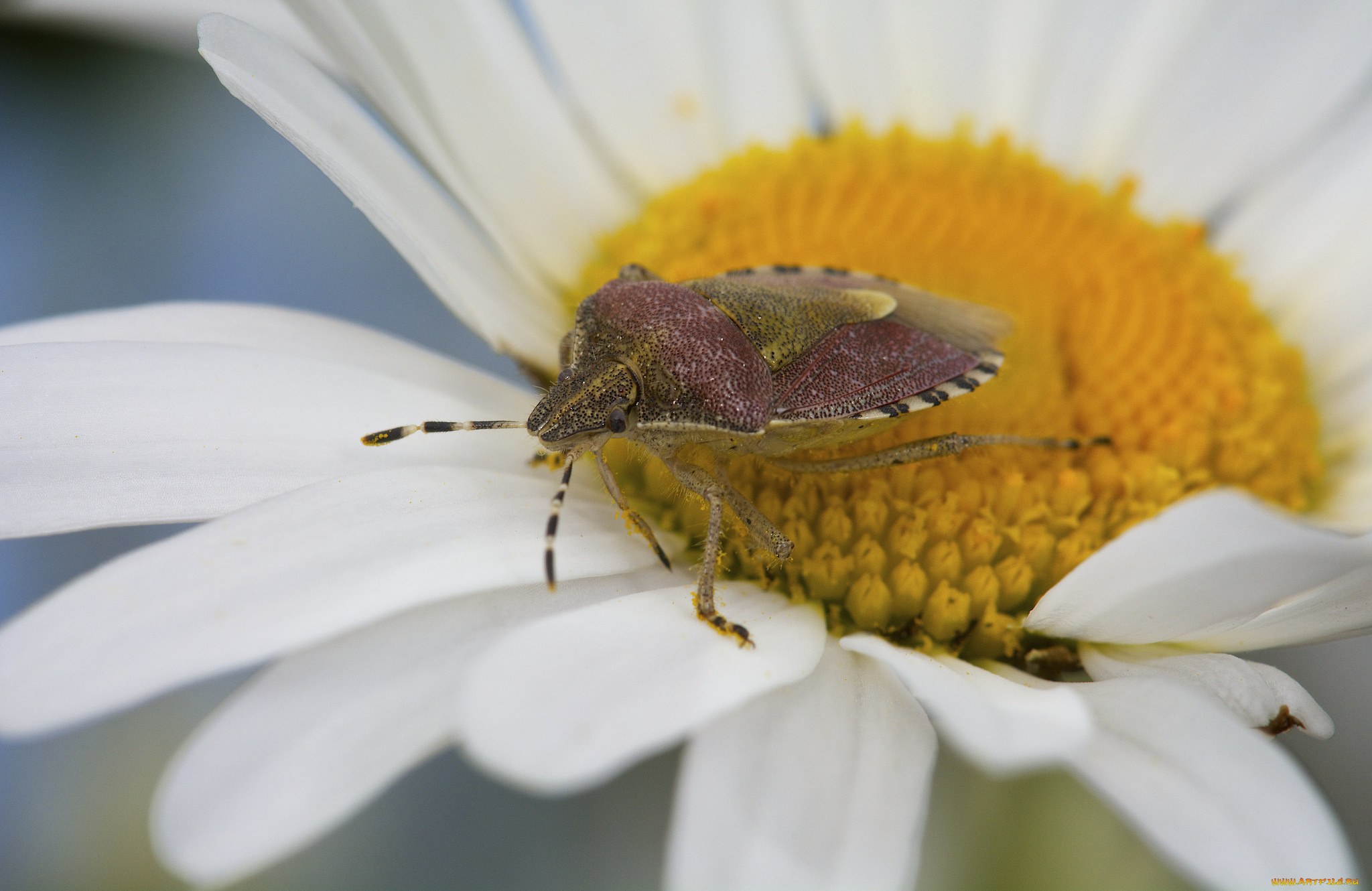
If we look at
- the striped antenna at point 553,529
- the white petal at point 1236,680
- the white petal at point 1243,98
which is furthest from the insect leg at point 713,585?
the white petal at point 1243,98

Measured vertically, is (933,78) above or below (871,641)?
above

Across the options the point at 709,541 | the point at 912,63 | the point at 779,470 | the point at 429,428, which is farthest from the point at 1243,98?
the point at 429,428

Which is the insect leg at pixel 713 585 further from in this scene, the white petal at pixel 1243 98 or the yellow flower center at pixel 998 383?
the white petal at pixel 1243 98

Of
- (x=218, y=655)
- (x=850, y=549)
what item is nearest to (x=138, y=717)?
(x=218, y=655)

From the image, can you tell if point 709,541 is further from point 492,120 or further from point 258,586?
point 492,120

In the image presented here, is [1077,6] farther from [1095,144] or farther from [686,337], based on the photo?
[686,337]

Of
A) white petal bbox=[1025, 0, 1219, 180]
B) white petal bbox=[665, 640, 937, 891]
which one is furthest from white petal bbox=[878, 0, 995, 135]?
white petal bbox=[665, 640, 937, 891]
